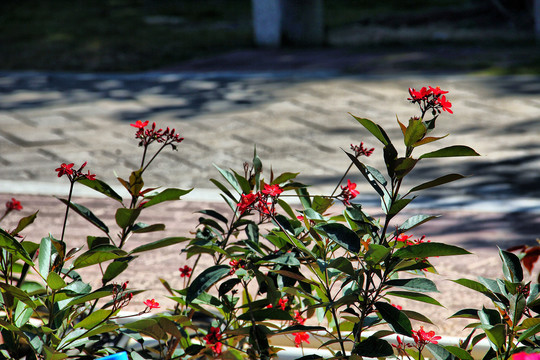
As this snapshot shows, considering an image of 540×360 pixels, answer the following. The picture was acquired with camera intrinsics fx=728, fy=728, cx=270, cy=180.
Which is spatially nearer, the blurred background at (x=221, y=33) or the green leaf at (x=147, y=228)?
the green leaf at (x=147, y=228)

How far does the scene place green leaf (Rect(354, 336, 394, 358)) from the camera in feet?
5.07

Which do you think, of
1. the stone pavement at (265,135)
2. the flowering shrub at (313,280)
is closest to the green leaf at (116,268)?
the flowering shrub at (313,280)

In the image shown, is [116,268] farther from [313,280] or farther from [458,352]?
[458,352]

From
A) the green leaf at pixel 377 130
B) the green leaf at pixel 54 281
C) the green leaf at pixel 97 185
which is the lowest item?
the green leaf at pixel 54 281

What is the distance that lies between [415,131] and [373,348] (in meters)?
0.47

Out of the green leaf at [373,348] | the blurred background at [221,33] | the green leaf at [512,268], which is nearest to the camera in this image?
the green leaf at [373,348]

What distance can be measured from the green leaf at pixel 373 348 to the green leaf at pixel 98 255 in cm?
59

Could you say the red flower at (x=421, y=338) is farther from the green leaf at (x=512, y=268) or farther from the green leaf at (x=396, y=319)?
the green leaf at (x=512, y=268)

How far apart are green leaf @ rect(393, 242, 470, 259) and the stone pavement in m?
1.48

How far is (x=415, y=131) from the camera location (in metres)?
1.53

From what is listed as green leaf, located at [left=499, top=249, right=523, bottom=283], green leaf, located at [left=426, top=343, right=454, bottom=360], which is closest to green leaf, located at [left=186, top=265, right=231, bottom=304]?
green leaf, located at [left=426, top=343, right=454, bottom=360]

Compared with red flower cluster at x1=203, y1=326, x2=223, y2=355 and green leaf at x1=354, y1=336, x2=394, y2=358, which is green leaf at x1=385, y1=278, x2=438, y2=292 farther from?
red flower cluster at x1=203, y1=326, x2=223, y2=355

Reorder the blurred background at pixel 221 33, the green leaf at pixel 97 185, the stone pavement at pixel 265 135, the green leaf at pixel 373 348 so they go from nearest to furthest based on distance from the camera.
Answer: the green leaf at pixel 373 348 → the green leaf at pixel 97 185 → the stone pavement at pixel 265 135 → the blurred background at pixel 221 33

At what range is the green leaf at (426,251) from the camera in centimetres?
145
